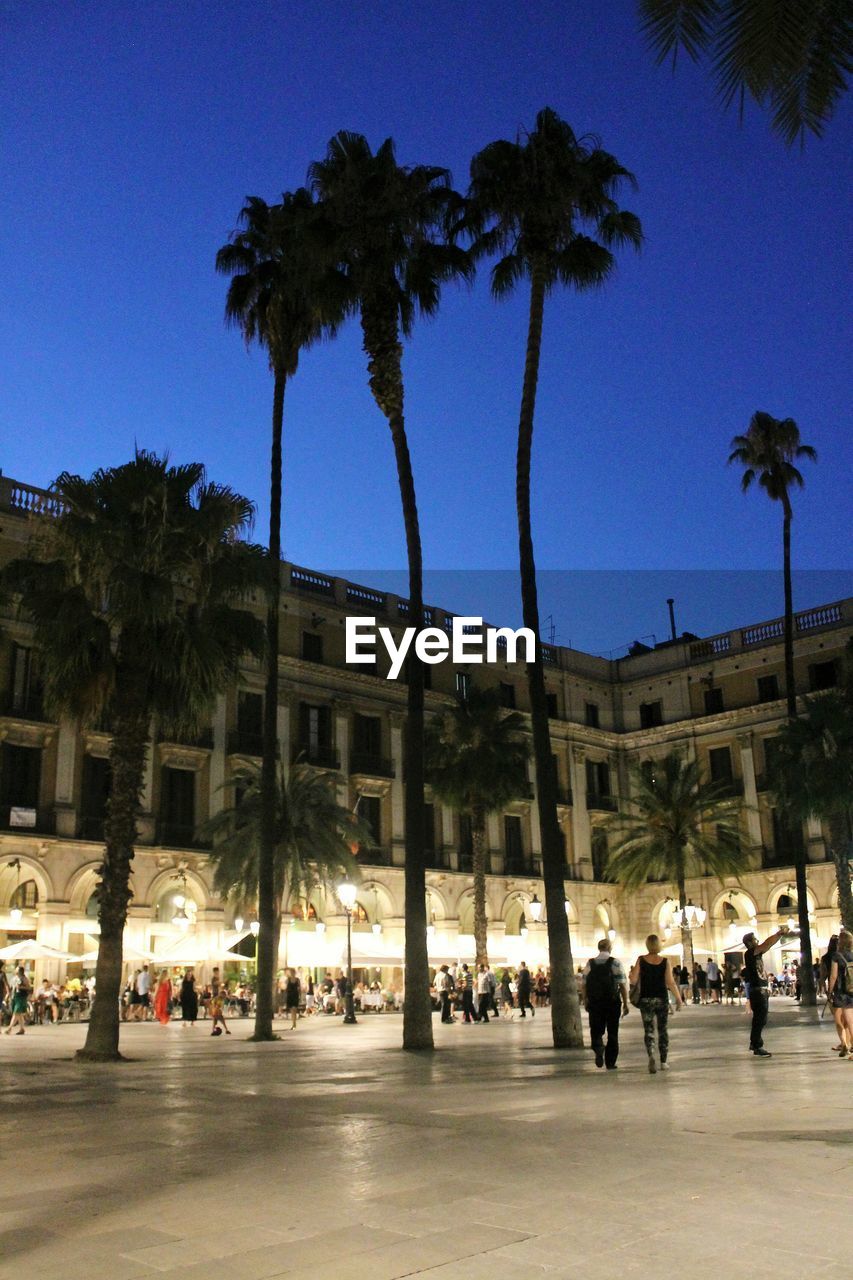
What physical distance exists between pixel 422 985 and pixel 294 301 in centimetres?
1550

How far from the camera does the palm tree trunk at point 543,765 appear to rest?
19.5 metres

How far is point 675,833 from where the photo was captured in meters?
48.4

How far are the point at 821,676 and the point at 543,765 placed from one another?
35.3 m

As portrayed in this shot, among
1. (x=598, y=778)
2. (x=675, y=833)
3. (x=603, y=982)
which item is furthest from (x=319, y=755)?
(x=603, y=982)

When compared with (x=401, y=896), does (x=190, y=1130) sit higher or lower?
lower

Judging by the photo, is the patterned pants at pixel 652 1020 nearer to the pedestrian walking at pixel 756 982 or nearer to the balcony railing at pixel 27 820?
the pedestrian walking at pixel 756 982

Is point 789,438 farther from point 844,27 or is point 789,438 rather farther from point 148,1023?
point 844,27

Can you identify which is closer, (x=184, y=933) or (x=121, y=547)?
(x=121, y=547)

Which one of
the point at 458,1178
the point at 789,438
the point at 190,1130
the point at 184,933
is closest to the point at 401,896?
the point at 184,933

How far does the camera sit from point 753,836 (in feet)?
177

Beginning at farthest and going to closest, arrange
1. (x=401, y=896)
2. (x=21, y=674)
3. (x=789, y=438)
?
(x=401, y=896) < (x=789, y=438) < (x=21, y=674)

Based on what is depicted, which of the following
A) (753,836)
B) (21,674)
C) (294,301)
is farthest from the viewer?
(753,836)

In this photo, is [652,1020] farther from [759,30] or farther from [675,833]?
[675,833]

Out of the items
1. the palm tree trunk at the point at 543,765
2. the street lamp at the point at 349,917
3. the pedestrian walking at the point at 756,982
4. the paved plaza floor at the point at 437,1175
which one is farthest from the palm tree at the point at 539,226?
the street lamp at the point at 349,917
